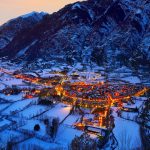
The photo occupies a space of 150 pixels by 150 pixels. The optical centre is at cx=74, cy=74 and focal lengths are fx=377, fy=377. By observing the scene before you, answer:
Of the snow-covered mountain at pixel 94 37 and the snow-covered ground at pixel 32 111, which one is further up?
the snow-covered mountain at pixel 94 37

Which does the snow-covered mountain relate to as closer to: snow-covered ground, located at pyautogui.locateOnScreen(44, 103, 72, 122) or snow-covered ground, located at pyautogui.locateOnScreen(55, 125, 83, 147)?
snow-covered ground, located at pyautogui.locateOnScreen(44, 103, 72, 122)

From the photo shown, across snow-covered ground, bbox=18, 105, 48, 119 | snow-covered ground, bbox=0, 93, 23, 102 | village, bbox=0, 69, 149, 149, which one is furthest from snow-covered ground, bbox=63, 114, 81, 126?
snow-covered ground, bbox=0, 93, 23, 102

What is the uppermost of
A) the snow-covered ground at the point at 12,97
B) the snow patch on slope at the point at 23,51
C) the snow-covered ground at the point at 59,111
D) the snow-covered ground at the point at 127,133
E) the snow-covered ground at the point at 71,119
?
the snow patch on slope at the point at 23,51

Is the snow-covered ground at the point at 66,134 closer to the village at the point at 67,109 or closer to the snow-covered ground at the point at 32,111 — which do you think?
the village at the point at 67,109

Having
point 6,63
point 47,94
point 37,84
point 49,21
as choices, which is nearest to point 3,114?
point 47,94

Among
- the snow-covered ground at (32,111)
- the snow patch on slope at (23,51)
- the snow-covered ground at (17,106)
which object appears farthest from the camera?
the snow patch on slope at (23,51)

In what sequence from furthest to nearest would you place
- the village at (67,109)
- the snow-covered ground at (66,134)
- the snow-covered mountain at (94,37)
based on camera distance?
the snow-covered mountain at (94,37), the village at (67,109), the snow-covered ground at (66,134)

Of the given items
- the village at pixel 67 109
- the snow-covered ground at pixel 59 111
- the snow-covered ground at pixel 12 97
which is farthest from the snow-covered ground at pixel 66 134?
the snow-covered ground at pixel 12 97

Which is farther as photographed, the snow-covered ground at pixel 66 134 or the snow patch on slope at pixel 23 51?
the snow patch on slope at pixel 23 51

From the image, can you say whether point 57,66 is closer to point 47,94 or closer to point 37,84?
point 37,84
